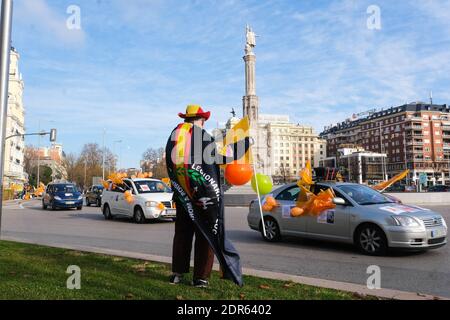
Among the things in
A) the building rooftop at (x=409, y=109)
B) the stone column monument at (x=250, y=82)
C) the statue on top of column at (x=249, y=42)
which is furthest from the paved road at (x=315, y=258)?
the building rooftop at (x=409, y=109)

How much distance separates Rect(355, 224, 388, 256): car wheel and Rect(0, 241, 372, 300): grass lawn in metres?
3.47

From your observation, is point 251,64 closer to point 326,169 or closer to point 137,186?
point 137,186

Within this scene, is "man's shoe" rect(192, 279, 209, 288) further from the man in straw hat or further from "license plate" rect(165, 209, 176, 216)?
"license plate" rect(165, 209, 176, 216)

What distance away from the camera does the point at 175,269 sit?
521 cm

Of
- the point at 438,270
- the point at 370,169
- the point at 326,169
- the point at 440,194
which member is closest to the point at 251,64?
the point at 440,194

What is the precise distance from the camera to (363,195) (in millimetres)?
8867

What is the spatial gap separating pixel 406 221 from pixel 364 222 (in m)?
0.79

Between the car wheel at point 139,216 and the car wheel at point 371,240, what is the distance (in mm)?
9219

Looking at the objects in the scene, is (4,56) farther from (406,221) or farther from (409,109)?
(409,109)

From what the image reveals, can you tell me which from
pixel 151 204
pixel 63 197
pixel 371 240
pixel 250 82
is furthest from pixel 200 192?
pixel 250 82

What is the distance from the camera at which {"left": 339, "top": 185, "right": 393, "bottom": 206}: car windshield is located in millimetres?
8641

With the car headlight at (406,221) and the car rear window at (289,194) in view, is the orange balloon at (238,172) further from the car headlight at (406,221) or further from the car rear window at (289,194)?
the car rear window at (289,194)

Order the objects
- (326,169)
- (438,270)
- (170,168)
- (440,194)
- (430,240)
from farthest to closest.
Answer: (440,194) < (326,169) < (430,240) < (438,270) < (170,168)
